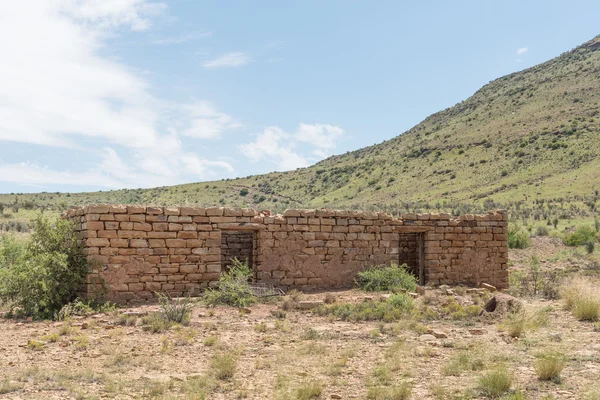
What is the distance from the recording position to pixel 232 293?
12039 millimetres

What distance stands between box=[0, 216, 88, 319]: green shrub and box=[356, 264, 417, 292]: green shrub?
611 centimetres

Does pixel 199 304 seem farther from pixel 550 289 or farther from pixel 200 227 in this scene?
pixel 550 289

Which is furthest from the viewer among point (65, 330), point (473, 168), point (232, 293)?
point (473, 168)

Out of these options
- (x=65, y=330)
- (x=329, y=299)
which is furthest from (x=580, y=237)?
(x=65, y=330)

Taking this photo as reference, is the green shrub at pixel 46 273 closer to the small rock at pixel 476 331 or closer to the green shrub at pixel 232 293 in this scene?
the green shrub at pixel 232 293

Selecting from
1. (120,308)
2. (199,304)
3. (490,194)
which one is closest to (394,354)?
(199,304)

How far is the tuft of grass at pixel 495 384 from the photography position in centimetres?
619

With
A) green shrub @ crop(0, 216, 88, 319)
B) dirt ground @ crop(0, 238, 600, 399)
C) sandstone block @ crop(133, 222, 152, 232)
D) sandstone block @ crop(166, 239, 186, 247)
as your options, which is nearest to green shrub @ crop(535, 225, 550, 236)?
dirt ground @ crop(0, 238, 600, 399)

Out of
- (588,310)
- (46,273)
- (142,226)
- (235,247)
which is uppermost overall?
(142,226)

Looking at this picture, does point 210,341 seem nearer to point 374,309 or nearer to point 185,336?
point 185,336

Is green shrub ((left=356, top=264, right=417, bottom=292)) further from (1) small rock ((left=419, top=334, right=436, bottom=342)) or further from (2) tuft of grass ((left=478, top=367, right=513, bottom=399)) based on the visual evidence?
(2) tuft of grass ((left=478, top=367, right=513, bottom=399))

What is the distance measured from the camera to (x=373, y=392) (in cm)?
617

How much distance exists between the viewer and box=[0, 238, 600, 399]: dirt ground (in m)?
6.38

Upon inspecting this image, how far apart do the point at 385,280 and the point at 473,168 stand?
34.0 meters
